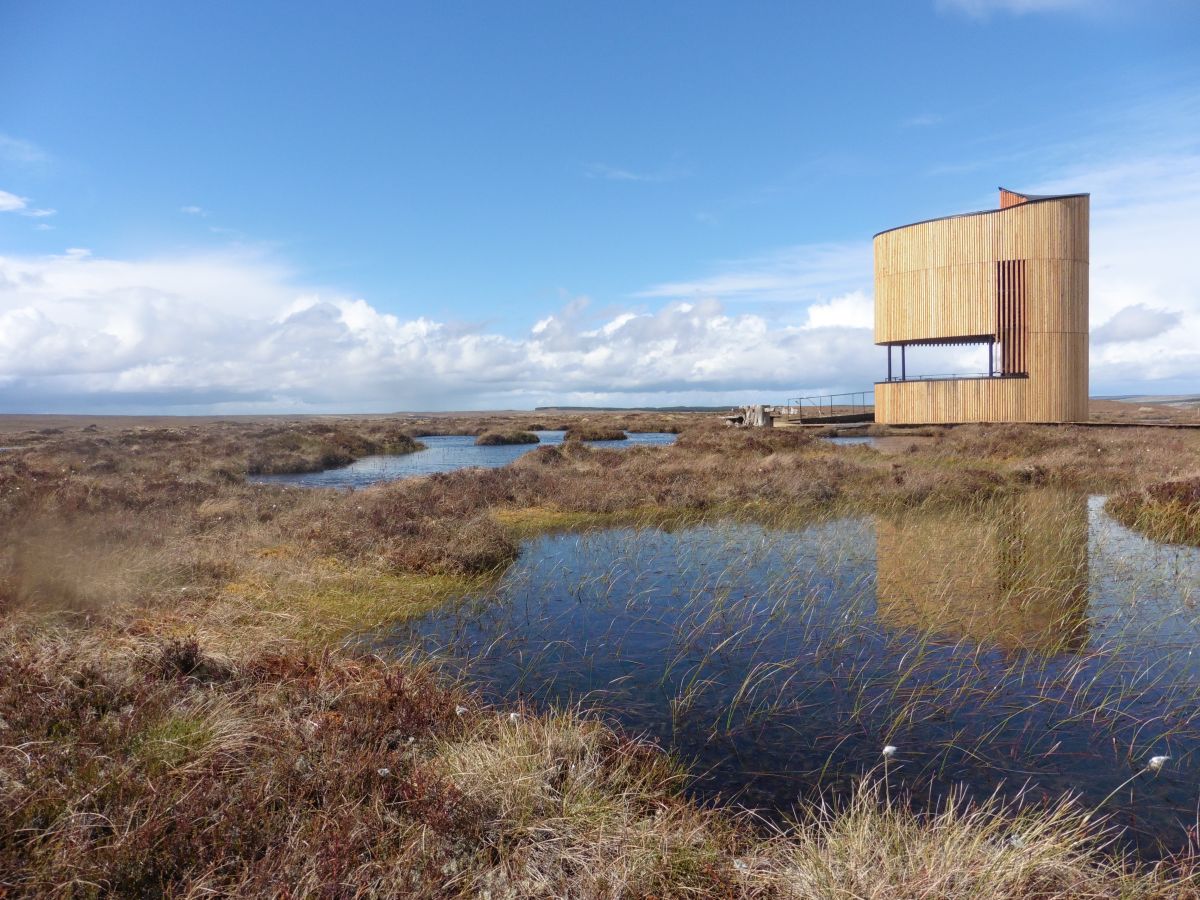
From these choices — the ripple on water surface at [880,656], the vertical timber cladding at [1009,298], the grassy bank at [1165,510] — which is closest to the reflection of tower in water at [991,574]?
the ripple on water surface at [880,656]

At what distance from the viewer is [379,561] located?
11258mm

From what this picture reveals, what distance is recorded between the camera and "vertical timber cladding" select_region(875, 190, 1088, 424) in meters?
31.8

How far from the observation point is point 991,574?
10.5m

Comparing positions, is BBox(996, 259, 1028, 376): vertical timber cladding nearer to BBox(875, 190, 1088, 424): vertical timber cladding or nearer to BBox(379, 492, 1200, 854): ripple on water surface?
BBox(875, 190, 1088, 424): vertical timber cladding

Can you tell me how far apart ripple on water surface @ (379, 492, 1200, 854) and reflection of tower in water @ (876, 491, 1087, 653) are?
0.05 m

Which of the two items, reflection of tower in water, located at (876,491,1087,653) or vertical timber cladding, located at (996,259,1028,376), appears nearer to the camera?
reflection of tower in water, located at (876,491,1087,653)

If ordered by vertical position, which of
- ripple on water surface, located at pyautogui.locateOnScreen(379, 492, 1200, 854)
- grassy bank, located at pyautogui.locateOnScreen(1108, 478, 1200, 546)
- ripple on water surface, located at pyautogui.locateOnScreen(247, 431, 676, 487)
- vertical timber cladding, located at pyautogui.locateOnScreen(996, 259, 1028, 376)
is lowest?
ripple on water surface, located at pyautogui.locateOnScreen(379, 492, 1200, 854)

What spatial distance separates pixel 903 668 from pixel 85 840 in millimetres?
6535

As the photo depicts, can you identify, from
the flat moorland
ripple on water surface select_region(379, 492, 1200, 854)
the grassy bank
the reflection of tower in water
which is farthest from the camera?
the grassy bank

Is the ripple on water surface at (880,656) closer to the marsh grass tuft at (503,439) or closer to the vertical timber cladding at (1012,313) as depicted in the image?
the vertical timber cladding at (1012,313)

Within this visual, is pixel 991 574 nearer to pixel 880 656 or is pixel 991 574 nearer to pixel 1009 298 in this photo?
pixel 880 656

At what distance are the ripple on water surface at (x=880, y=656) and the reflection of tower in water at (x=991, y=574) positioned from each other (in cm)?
5

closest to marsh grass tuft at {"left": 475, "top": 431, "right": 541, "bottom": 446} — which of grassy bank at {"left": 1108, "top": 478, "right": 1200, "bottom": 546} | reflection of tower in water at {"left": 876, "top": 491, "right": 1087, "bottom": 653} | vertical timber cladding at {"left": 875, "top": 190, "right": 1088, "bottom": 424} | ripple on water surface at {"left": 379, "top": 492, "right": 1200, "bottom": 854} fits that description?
vertical timber cladding at {"left": 875, "top": 190, "right": 1088, "bottom": 424}

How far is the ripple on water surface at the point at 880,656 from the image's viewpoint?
532cm
